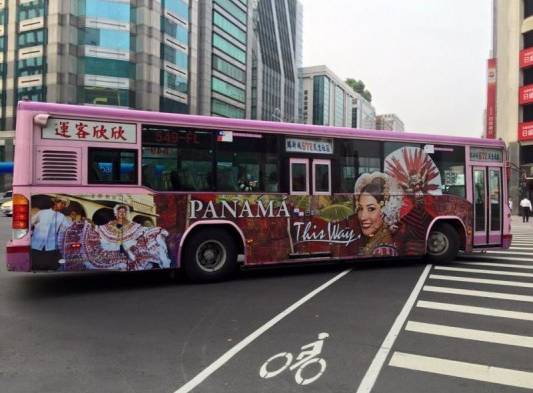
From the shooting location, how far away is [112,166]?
8.62 m

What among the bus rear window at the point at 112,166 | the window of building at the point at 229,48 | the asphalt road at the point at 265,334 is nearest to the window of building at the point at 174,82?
the window of building at the point at 229,48

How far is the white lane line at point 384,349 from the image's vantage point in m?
4.56

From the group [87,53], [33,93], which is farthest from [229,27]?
[33,93]

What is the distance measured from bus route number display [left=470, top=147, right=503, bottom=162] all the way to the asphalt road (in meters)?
3.51

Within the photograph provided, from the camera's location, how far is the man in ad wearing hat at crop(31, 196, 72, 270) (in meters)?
8.02

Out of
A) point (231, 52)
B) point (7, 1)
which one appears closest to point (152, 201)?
point (7, 1)

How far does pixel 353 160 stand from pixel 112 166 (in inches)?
199

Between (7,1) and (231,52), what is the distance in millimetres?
33543

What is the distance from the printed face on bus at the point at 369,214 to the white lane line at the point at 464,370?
5774 mm

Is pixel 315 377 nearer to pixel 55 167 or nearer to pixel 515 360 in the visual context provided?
pixel 515 360

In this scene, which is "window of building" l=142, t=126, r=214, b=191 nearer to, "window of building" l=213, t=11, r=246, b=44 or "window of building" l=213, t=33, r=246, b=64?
"window of building" l=213, t=33, r=246, b=64

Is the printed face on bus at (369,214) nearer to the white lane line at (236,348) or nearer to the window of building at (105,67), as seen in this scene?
the white lane line at (236,348)

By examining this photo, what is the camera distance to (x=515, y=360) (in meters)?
5.31

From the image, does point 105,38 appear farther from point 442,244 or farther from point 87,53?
point 442,244
